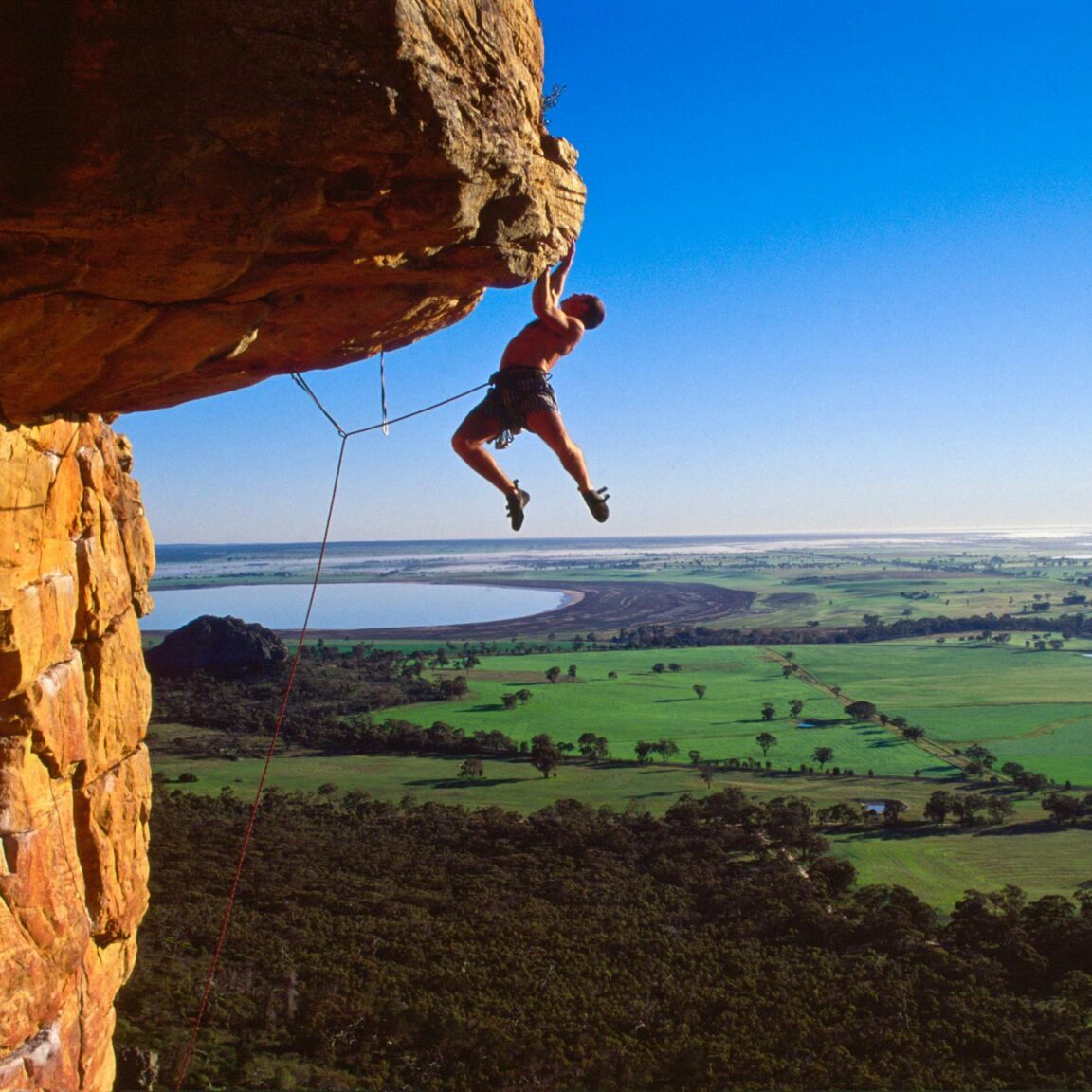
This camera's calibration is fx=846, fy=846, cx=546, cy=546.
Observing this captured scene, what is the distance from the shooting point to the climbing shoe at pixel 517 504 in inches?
284

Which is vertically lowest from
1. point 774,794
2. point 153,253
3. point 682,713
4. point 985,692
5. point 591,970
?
point 682,713

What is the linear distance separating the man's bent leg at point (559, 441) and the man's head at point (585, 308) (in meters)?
0.81

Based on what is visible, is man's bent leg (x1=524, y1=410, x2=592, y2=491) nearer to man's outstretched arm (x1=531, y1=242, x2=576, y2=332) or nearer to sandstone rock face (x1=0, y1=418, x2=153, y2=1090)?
man's outstretched arm (x1=531, y1=242, x2=576, y2=332)

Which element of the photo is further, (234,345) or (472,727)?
(472,727)

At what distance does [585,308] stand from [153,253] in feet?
11.1

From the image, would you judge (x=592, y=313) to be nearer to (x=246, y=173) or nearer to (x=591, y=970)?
(x=246, y=173)

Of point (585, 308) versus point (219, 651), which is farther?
point (219, 651)

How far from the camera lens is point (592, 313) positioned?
6711mm

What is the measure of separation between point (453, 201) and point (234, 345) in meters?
1.83

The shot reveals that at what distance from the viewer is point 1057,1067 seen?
18422mm

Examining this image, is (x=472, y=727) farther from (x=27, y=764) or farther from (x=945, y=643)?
(x=945, y=643)

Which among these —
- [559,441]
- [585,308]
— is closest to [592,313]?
[585,308]

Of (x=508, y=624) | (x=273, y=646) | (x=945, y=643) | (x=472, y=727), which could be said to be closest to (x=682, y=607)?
(x=508, y=624)

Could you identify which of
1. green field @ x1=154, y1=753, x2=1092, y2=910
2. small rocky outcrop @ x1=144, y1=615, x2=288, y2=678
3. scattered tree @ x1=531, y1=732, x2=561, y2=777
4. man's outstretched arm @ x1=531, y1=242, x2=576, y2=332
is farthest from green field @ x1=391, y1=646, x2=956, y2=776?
man's outstretched arm @ x1=531, y1=242, x2=576, y2=332
